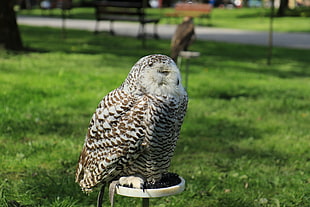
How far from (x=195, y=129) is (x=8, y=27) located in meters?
6.34

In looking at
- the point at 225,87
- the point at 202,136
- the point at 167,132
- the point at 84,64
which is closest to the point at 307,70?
the point at 225,87

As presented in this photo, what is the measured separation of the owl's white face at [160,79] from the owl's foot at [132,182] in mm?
533

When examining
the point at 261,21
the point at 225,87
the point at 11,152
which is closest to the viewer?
the point at 11,152

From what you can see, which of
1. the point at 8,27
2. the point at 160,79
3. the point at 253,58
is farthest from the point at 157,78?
the point at 253,58

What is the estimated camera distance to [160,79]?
9.22ft

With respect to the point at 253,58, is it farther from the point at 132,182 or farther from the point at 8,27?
the point at 132,182

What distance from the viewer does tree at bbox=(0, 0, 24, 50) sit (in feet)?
36.1

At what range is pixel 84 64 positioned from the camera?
33.5 feet

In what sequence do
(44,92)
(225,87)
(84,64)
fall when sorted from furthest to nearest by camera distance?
(84,64), (225,87), (44,92)

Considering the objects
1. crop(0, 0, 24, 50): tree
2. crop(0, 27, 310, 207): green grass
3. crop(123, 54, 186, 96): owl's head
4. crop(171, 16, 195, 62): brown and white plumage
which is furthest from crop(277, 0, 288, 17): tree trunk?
crop(123, 54, 186, 96): owl's head

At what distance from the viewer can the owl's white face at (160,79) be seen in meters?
2.80

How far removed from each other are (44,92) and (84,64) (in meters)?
2.71

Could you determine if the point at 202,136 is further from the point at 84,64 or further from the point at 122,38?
the point at 122,38

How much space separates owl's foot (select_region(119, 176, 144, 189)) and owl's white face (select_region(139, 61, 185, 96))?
53 centimetres
